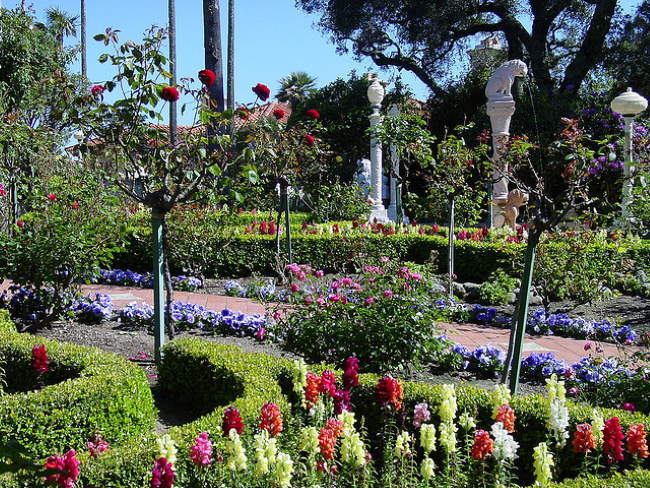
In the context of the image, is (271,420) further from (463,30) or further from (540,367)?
(463,30)

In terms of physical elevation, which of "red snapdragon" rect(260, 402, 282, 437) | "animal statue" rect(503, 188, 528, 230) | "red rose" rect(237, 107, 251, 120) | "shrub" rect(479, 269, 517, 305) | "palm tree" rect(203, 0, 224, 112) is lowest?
"shrub" rect(479, 269, 517, 305)

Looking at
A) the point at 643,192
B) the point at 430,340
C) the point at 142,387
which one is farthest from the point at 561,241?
the point at 142,387

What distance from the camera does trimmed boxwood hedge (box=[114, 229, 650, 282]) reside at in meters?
9.27

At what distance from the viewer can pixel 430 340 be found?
4527mm

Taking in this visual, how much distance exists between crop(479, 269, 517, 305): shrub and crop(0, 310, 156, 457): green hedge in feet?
15.7

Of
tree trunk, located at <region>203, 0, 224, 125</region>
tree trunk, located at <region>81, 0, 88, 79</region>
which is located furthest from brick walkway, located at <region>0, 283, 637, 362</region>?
tree trunk, located at <region>81, 0, 88, 79</region>

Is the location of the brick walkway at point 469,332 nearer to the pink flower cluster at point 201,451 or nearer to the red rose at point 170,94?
the red rose at point 170,94

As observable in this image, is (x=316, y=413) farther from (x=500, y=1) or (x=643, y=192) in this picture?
(x=500, y=1)

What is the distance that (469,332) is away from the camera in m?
6.48

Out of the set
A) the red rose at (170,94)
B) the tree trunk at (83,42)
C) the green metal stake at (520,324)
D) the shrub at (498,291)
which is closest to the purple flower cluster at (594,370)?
the green metal stake at (520,324)

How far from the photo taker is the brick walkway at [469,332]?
19.2ft

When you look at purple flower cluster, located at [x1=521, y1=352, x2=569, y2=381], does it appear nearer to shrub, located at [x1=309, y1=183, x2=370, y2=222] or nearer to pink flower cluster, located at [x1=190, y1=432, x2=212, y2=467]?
pink flower cluster, located at [x1=190, y1=432, x2=212, y2=467]

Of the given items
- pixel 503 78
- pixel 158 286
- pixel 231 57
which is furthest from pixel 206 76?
pixel 231 57

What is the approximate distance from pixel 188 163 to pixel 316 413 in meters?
2.88
